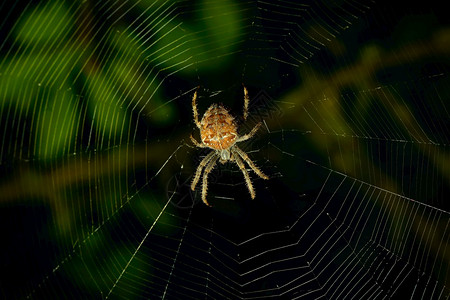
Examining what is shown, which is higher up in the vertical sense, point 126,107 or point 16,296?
point 126,107

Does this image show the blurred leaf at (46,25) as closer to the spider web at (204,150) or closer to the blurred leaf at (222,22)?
the spider web at (204,150)

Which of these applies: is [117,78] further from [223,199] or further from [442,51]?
[442,51]

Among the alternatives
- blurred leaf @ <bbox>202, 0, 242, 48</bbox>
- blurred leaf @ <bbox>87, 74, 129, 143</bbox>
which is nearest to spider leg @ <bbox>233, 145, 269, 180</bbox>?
blurred leaf @ <bbox>202, 0, 242, 48</bbox>

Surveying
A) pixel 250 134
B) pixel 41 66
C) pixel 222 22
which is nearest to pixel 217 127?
pixel 250 134

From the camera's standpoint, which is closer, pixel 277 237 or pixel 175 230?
pixel 175 230

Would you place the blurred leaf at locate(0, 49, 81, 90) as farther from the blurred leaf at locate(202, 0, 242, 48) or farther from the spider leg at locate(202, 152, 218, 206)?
the spider leg at locate(202, 152, 218, 206)

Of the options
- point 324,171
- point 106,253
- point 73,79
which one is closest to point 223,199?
point 324,171

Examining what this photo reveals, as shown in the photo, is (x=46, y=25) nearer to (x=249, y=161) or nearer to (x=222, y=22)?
(x=222, y=22)

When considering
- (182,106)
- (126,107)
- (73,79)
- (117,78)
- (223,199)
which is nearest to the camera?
(73,79)
